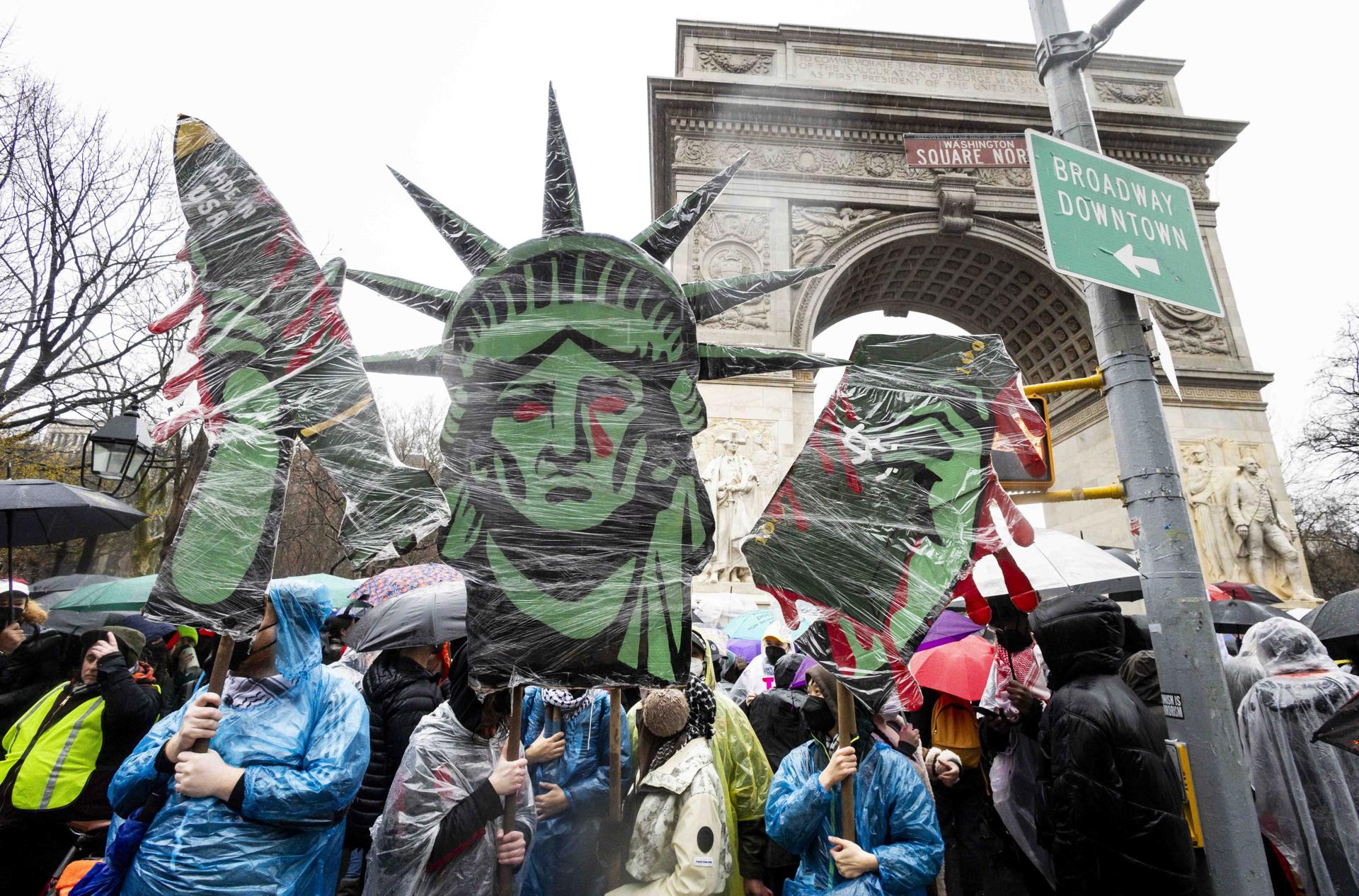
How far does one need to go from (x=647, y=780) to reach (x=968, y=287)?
1914 cm

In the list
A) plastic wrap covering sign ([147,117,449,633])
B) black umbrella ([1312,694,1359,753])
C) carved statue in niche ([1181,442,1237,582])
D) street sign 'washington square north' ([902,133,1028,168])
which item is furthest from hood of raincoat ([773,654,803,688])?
carved statue in niche ([1181,442,1237,582])

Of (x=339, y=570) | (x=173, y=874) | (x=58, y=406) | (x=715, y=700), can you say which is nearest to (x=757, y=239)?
(x=58, y=406)

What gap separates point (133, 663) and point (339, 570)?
27.2 m

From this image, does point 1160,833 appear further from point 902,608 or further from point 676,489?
point 676,489

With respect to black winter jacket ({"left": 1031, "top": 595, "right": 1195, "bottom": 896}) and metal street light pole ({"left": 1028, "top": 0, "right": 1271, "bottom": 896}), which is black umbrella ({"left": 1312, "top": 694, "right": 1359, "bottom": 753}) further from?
black winter jacket ({"left": 1031, "top": 595, "right": 1195, "bottom": 896})

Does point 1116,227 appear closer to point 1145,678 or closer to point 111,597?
point 1145,678

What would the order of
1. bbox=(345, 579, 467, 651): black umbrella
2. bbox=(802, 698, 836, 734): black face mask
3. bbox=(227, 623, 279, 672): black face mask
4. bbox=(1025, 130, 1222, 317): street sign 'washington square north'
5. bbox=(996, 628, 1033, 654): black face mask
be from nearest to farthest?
bbox=(227, 623, 279, 672): black face mask → bbox=(802, 698, 836, 734): black face mask → bbox=(1025, 130, 1222, 317): street sign 'washington square north' → bbox=(345, 579, 467, 651): black umbrella → bbox=(996, 628, 1033, 654): black face mask

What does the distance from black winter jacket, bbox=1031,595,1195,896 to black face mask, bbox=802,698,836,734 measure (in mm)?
948

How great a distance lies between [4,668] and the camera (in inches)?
166

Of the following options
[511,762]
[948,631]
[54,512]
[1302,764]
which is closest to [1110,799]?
[1302,764]

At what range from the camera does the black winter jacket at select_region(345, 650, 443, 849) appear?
11.3 feet

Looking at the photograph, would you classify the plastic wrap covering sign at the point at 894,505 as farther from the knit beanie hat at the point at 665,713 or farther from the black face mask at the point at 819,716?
the knit beanie hat at the point at 665,713

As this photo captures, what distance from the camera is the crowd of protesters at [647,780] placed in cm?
246

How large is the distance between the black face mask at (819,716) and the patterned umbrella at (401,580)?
3.29m
